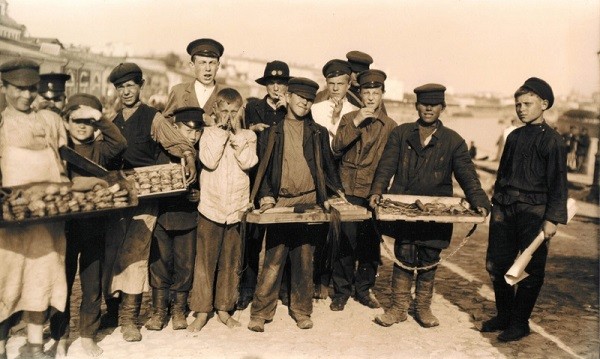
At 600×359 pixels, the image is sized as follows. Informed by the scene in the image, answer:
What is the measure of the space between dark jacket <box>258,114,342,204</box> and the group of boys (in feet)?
0.04

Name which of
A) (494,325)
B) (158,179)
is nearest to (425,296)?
(494,325)

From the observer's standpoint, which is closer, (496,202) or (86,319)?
(86,319)

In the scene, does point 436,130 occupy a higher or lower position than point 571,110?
lower

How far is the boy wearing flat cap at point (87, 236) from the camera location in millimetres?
4508

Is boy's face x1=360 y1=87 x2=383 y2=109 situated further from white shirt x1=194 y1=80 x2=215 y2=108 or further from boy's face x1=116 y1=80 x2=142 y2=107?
boy's face x1=116 y1=80 x2=142 y2=107

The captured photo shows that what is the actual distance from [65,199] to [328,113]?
3298 mm

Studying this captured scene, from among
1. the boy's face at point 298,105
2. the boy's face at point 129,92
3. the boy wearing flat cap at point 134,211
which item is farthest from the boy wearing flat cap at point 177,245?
the boy's face at point 298,105

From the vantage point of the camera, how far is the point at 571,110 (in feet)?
96.7

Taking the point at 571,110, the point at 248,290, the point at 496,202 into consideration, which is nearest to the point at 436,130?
the point at 496,202

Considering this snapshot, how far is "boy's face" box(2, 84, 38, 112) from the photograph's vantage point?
4.07 metres

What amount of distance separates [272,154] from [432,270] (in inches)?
80.4

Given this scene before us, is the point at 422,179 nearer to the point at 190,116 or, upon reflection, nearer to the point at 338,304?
the point at 338,304

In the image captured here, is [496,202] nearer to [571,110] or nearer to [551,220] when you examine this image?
[551,220]

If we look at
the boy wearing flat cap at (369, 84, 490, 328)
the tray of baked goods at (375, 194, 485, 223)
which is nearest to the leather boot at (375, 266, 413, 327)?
the boy wearing flat cap at (369, 84, 490, 328)
